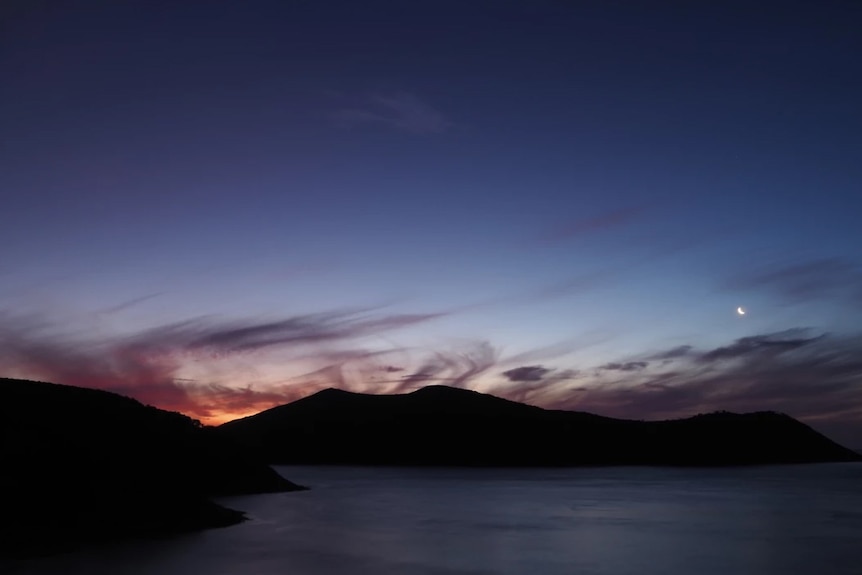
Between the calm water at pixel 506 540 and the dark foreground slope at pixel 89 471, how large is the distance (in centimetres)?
273

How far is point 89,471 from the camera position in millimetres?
42719

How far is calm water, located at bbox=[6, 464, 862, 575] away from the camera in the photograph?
36312 millimetres

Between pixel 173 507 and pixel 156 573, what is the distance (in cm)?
1192

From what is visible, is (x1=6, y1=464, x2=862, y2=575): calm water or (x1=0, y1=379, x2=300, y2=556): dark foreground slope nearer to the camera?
(x1=6, y1=464, x2=862, y2=575): calm water

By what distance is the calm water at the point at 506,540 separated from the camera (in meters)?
36.3

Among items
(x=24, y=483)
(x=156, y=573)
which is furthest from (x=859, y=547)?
(x=24, y=483)

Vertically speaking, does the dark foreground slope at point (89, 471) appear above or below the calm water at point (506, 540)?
above

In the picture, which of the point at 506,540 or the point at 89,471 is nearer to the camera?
the point at 89,471

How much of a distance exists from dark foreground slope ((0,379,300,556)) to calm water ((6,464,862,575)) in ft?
8.94

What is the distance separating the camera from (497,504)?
7912 centimetres

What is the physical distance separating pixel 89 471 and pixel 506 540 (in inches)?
1033

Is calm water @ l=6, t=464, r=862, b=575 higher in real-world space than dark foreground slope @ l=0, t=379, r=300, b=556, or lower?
lower

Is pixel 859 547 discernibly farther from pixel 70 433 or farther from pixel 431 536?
pixel 70 433

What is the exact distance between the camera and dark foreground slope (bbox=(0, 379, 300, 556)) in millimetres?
37406
